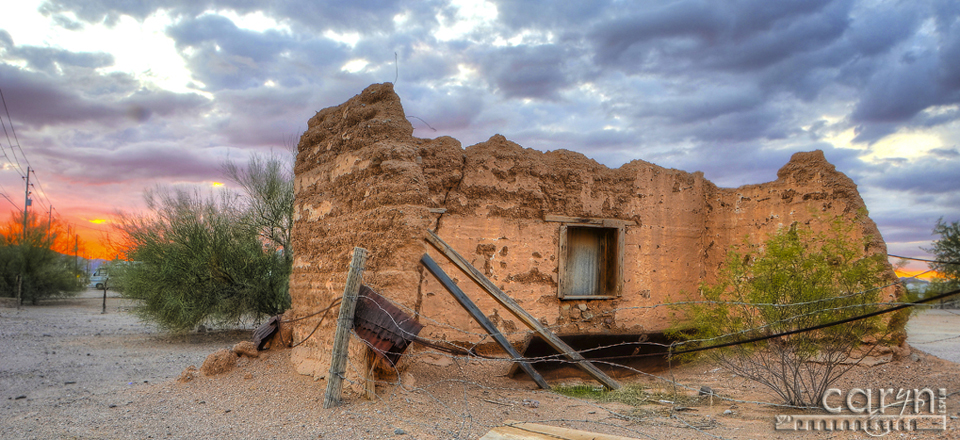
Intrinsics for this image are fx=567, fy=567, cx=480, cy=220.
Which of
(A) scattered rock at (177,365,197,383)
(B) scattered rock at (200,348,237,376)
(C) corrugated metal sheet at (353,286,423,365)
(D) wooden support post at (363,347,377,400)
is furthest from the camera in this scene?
(B) scattered rock at (200,348,237,376)

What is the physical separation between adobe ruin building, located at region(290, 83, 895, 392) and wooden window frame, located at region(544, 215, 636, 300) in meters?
0.02

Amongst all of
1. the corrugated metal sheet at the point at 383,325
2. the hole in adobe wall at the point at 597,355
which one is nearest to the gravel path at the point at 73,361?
the corrugated metal sheet at the point at 383,325

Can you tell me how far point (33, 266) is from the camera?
21.6m

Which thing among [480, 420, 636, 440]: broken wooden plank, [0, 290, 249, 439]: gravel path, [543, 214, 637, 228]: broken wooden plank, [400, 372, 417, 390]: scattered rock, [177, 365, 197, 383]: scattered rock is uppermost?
[543, 214, 637, 228]: broken wooden plank

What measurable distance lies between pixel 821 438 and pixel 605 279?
4179mm

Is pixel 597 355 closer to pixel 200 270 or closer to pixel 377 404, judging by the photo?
pixel 377 404

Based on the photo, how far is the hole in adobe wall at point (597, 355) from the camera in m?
7.03

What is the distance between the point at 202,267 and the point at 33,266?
15030 mm

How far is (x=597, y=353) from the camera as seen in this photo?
7555 mm

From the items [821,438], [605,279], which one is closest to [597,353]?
[605,279]

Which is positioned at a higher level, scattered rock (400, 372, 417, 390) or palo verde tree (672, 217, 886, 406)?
palo verde tree (672, 217, 886, 406)

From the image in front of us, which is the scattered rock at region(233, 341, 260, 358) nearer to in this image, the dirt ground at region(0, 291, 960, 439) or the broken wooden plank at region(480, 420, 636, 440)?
the dirt ground at region(0, 291, 960, 439)

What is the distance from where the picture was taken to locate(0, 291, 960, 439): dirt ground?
4629mm

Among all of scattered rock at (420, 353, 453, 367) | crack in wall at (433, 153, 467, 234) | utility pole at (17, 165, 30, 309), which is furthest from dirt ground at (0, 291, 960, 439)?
utility pole at (17, 165, 30, 309)
